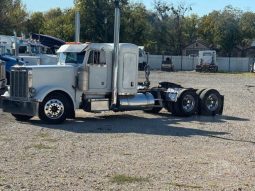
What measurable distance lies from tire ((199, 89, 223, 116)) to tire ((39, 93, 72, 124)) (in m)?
5.44

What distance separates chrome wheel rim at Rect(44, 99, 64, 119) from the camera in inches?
645

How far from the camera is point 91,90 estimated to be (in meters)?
17.6

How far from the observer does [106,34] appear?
253 ft

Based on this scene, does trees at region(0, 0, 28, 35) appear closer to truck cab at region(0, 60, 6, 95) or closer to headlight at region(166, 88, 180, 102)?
truck cab at region(0, 60, 6, 95)

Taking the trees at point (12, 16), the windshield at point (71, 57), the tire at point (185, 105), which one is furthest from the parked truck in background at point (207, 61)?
the windshield at point (71, 57)

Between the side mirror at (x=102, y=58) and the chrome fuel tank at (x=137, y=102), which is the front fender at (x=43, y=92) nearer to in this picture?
the side mirror at (x=102, y=58)

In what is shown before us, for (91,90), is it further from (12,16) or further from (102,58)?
(12,16)

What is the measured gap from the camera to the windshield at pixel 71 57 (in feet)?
58.2

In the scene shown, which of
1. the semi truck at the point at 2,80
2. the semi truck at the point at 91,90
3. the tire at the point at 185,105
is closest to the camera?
the semi truck at the point at 91,90

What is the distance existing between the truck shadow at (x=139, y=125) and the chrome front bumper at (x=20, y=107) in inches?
16.5

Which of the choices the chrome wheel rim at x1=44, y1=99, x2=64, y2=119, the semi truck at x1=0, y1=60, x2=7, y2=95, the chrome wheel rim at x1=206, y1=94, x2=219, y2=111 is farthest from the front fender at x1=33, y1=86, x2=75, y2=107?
the chrome wheel rim at x1=206, y1=94, x2=219, y2=111

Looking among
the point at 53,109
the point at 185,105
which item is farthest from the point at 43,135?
the point at 185,105

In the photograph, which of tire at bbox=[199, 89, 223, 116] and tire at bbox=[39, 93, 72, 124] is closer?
tire at bbox=[39, 93, 72, 124]

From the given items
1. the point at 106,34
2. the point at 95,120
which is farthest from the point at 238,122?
the point at 106,34
